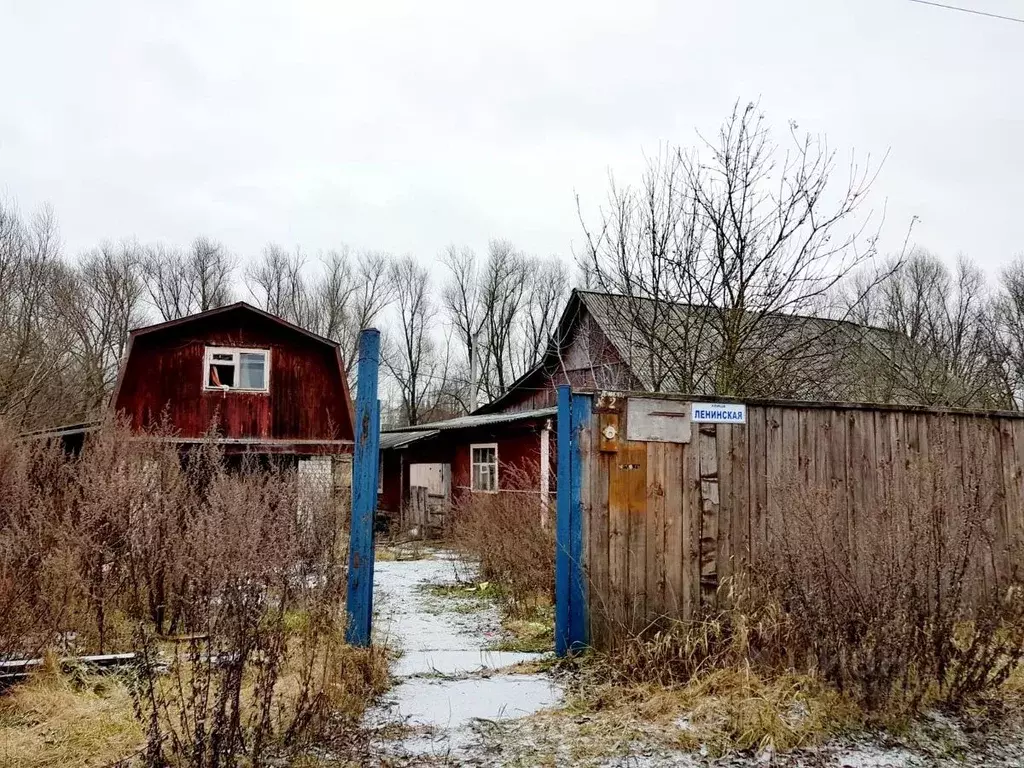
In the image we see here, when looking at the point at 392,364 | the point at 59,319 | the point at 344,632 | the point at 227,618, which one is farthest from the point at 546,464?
the point at 392,364

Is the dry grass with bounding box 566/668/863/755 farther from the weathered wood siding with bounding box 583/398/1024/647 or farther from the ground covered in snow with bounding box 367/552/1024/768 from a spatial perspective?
the weathered wood siding with bounding box 583/398/1024/647

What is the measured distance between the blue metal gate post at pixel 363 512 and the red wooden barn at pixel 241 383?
44.5 feet

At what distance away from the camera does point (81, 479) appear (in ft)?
21.5

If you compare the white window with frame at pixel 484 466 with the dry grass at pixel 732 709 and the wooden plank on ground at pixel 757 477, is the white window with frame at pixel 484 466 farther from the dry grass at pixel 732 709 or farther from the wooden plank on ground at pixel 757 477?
the dry grass at pixel 732 709

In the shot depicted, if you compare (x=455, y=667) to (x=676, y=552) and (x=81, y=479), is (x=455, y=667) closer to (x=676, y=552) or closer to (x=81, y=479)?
(x=676, y=552)

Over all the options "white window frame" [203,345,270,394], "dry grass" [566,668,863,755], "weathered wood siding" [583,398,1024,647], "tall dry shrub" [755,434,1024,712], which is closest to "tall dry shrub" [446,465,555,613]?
"weathered wood siding" [583,398,1024,647]

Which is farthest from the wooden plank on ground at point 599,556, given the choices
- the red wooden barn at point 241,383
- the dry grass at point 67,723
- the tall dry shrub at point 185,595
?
the red wooden barn at point 241,383

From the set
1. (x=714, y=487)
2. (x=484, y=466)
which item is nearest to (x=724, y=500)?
(x=714, y=487)

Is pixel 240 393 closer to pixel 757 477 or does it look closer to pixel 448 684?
pixel 448 684

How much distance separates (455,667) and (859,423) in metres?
3.46

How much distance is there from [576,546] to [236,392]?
16.1 metres

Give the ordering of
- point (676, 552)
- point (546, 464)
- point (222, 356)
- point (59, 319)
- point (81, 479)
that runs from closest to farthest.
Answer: point (676, 552) < point (81, 479) < point (546, 464) < point (222, 356) < point (59, 319)

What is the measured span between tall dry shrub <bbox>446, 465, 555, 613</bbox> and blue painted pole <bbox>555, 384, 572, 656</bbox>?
76.2 inches

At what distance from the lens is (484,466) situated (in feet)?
64.4
